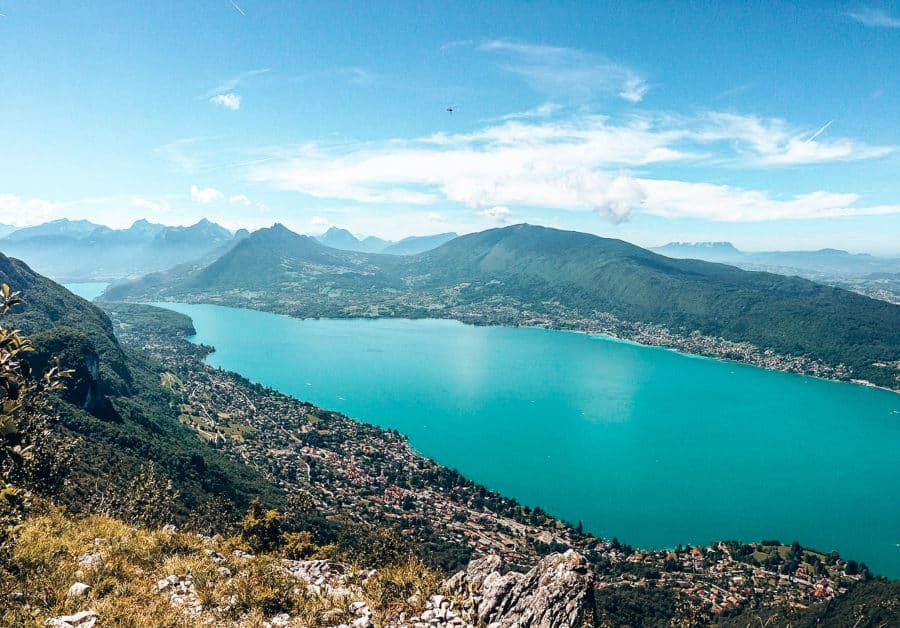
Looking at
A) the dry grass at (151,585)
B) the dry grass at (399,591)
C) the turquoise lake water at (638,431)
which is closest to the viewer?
the dry grass at (151,585)

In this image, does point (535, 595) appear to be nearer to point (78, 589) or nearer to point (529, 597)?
point (529, 597)

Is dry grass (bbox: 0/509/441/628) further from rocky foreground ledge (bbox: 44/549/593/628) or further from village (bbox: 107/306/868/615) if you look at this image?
village (bbox: 107/306/868/615)

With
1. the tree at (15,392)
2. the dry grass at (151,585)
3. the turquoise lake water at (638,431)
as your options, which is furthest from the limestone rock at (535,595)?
the turquoise lake water at (638,431)

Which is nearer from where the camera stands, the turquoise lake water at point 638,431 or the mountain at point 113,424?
the mountain at point 113,424

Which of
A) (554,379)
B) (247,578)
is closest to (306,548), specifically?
(247,578)

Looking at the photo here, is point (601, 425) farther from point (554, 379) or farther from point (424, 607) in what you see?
point (424, 607)

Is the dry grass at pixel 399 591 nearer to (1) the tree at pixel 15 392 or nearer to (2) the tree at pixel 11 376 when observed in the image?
(1) the tree at pixel 15 392
